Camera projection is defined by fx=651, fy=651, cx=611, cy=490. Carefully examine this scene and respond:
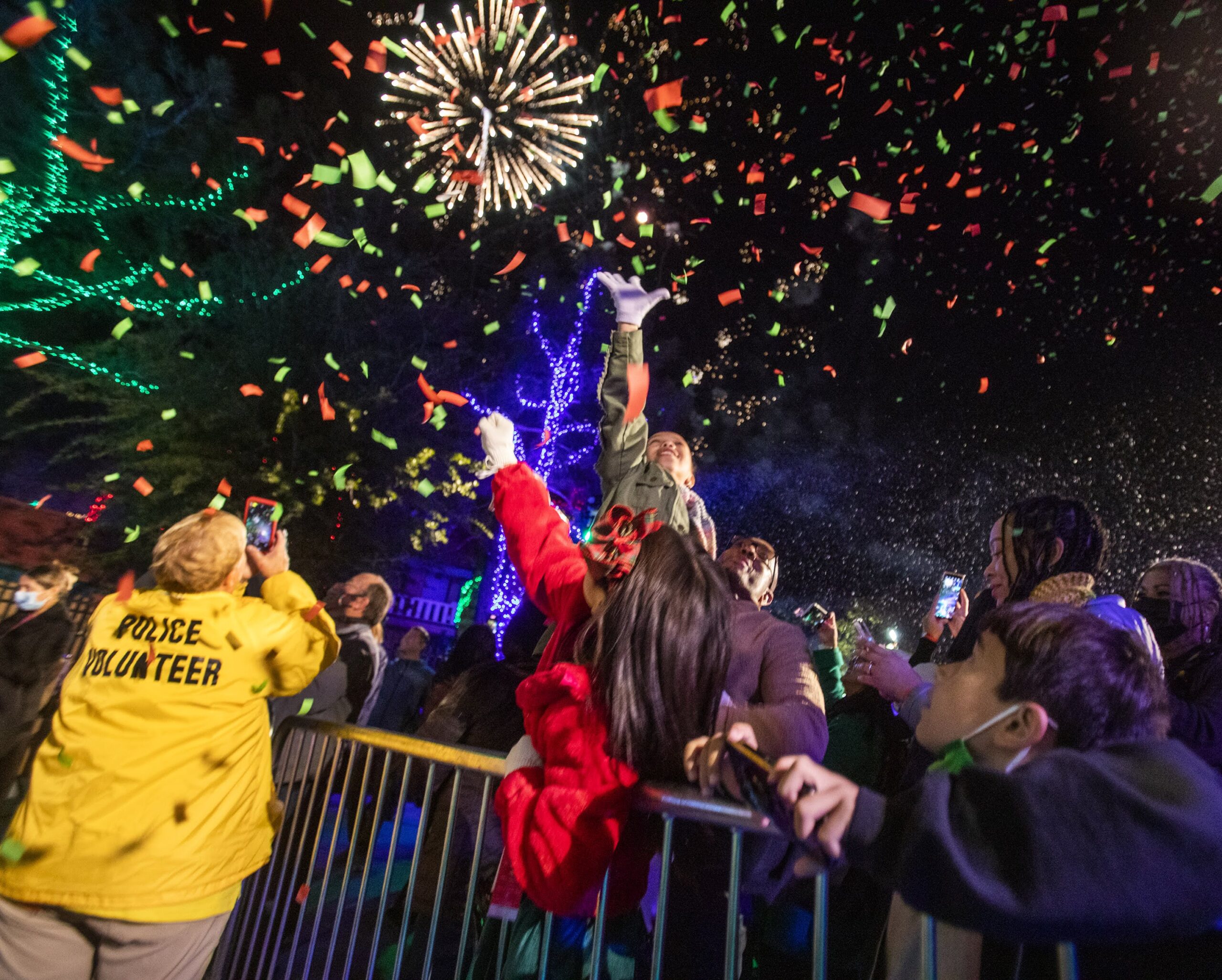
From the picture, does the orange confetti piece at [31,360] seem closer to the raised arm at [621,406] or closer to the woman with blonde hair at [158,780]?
the woman with blonde hair at [158,780]

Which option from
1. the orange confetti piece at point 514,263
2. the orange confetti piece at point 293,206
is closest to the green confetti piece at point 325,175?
the orange confetti piece at point 293,206

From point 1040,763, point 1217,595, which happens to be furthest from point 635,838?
point 1217,595

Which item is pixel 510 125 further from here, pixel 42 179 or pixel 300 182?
pixel 42 179

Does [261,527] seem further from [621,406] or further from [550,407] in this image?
[550,407]

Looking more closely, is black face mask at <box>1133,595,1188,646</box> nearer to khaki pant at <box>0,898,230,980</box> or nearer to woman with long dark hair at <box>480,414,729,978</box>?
woman with long dark hair at <box>480,414,729,978</box>

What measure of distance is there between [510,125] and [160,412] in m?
8.55

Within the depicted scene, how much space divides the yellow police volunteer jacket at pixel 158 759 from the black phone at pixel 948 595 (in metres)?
3.54

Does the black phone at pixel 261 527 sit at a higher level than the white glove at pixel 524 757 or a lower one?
higher

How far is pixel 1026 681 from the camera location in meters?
1.45

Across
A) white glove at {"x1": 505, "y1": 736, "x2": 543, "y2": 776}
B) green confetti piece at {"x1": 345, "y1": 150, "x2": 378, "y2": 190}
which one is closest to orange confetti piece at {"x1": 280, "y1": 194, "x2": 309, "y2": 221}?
green confetti piece at {"x1": 345, "y1": 150, "x2": 378, "y2": 190}

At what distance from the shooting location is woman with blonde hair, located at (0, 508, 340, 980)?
227cm

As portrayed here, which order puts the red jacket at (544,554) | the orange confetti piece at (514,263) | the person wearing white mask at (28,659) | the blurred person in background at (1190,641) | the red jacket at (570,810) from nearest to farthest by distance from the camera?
the red jacket at (570,810)
the blurred person in background at (1190,641)
the red jacket at (544,554)
the person wearing white mask at (28,659)
the orange confetti piece at (514,263)

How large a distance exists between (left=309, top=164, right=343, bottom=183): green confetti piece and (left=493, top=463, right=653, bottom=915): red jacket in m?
15.4

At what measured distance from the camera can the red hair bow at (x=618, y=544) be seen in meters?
2.29
